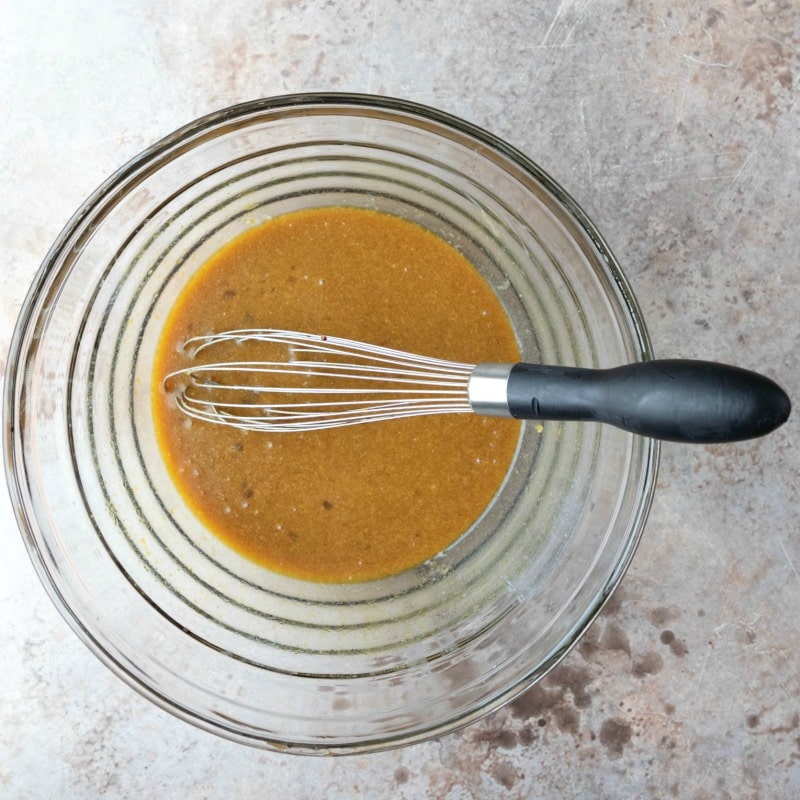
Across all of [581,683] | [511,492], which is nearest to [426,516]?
[511,492]

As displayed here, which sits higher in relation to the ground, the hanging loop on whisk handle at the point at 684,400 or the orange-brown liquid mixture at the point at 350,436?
the orange-brown liquid mixture at the point at 350,436

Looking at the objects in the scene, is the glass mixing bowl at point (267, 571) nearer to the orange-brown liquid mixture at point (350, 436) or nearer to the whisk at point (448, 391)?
the orange-brown liquid mixture at point (350, 436)

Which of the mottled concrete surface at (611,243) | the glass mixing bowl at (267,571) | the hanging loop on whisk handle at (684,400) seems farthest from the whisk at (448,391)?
the mottled concrete surface at (611,243)

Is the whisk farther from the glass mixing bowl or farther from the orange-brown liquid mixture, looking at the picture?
the glass mixing bowl

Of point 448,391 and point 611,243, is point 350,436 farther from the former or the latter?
point 611,243

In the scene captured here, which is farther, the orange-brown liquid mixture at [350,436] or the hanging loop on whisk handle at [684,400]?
the orange-brown liquid mixture at [350,436]

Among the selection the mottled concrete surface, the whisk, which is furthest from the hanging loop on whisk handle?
the mottled concrete surface
